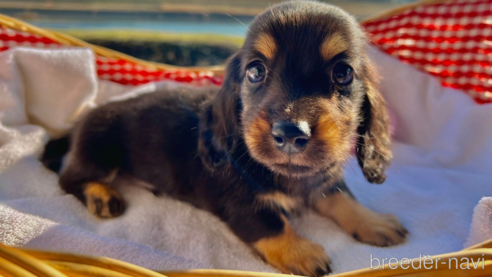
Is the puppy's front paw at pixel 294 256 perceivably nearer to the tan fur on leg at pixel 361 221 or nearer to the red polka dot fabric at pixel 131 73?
the tan fur on leg at pixel 361 221

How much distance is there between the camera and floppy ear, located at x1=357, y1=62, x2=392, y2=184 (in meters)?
1.70

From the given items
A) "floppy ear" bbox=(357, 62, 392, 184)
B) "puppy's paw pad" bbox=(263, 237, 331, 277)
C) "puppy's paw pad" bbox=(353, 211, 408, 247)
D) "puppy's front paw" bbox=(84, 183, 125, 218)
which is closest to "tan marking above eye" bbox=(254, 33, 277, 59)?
"floppy ear" bbox=(357, 62, 392, 184)

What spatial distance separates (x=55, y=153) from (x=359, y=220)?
1708 millimetres

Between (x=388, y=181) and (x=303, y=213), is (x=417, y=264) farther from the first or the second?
(x=388, y=181)

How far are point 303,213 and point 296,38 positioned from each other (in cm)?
89

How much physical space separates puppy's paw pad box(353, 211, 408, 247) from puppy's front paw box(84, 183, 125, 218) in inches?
45.0

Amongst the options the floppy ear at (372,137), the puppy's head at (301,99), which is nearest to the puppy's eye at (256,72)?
the puppy's head at (301,99)

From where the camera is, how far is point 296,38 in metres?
1.44

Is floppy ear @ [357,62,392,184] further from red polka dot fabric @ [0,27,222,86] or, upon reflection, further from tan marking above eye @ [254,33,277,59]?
red polka dot fabric @ [0,27,222,86]

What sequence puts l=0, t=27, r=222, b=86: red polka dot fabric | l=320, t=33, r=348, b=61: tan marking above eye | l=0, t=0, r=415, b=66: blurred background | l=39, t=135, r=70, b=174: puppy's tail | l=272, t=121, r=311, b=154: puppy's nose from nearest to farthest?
l=272, t=121, r=311, b=154: puppy's nose
l=320, t=33, r=348, b=61: tan marking above eye
l=39, t=135, r=70, b=174: puppy's tail
l=0, t=27, r=222, b=86: red polka dot fabric
l=0, t=0, r=415, b=66: blurred background

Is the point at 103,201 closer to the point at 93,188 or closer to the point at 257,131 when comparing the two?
the point at 93,188

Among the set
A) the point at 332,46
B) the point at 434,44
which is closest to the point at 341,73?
the point at 332,46

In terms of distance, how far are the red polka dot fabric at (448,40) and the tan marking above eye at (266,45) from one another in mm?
1306

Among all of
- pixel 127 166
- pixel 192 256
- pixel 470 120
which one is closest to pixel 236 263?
pixel 192 256
